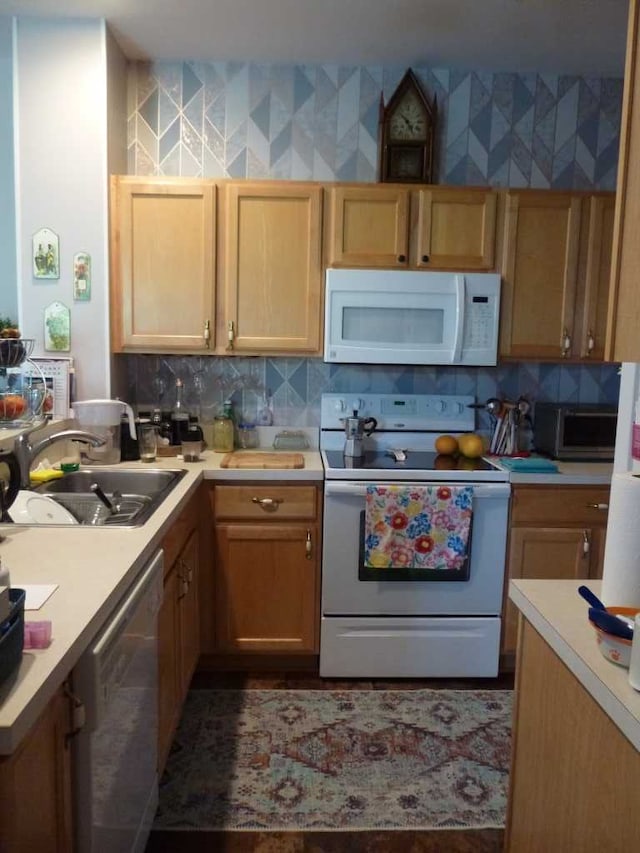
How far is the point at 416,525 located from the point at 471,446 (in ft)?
1.67

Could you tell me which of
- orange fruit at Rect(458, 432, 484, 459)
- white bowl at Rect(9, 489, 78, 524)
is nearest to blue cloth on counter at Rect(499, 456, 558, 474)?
orange fruit at Rect(458, 432, 484, 459)

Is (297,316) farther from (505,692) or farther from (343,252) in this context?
(505,692)

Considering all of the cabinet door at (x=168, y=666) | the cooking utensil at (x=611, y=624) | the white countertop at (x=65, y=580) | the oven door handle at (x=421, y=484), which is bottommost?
the cabinet door at (x=168, y=666)

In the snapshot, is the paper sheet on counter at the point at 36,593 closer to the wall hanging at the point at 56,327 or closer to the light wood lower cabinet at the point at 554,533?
the wall hanging at the point at 56,327

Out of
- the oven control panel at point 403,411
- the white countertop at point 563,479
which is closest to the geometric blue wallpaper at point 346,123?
the oven control panel at point 403,411

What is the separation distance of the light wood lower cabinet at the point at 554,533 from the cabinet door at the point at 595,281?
64 cm

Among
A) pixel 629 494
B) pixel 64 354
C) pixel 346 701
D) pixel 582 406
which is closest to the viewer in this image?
pixel 629 494

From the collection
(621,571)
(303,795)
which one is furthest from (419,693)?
(621,571)

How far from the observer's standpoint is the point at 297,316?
9.29 feet

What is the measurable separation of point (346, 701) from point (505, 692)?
67 centimetres

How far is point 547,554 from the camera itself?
2730 millimetres

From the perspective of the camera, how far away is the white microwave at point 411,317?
9.06 ft

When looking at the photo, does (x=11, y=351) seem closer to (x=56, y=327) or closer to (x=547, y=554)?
(x=56, y=327)

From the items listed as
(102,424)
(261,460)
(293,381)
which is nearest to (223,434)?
(261,460)
